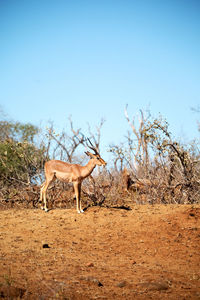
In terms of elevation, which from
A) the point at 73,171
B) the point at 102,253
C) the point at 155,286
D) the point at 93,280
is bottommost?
the point at 155,286

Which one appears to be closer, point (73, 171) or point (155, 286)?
point (155, 286)

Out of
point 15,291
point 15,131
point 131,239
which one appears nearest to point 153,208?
point 131,239

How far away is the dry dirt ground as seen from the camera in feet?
16.8

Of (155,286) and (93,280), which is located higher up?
(93,280)

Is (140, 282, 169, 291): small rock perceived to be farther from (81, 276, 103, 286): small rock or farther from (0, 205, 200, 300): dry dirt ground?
(81, 276, 103, 286): small rock

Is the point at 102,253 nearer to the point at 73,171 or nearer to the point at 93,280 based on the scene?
the point at 93,280

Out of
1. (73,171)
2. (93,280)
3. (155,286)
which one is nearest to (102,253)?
(93,280)

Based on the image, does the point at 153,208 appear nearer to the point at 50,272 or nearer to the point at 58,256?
the point at 58,256

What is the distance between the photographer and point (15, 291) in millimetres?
4664

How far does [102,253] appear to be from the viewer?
24.7 feet

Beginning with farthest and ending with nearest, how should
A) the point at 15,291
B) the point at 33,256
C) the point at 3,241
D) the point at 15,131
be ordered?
the point at 15,131, the point at 3,241, the point at 33,256, the point at 15,291

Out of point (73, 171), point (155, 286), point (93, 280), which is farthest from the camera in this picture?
point (73, 171)

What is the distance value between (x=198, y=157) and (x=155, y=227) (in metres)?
4.57

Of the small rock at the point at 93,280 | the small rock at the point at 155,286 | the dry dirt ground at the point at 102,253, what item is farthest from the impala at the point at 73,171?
the small rock at the point at 155,286
